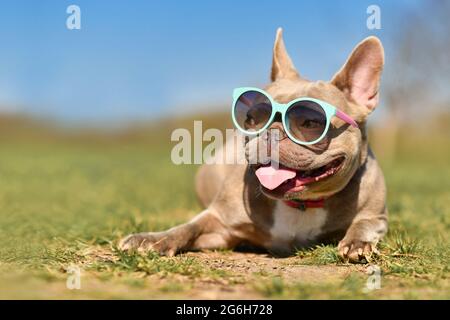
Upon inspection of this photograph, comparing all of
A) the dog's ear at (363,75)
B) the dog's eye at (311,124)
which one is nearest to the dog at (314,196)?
the dog's ear at (363,75)

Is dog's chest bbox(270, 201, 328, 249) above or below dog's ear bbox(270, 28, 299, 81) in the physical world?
below

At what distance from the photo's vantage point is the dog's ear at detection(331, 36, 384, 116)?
14.3 ft

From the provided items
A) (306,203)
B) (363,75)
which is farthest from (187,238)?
(363,75)

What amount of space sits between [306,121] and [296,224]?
0.80 m

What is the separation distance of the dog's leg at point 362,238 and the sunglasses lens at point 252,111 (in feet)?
3.14

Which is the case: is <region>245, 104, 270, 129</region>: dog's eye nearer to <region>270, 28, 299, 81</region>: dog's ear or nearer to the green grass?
<region>270, 28, 299, 81</region>: dog's ear

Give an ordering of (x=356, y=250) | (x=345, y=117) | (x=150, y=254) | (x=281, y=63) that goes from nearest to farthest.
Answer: (x=150, y=254) < (x=356, y=250) < (x=345, y=117) < (x=281, y=63)

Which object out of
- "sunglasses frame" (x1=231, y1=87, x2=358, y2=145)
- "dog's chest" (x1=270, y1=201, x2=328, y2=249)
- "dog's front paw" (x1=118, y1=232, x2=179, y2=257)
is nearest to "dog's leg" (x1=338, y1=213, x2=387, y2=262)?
"dog's chest" (x1=270, y1=201, x2=328, y2=249)

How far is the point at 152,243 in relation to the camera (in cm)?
414

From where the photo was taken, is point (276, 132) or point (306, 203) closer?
point (276, 132)

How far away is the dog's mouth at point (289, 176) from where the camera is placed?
3934mm

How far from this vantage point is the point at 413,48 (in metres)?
20.8

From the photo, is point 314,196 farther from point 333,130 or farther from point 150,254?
point 150,254
